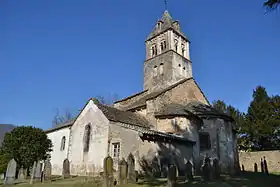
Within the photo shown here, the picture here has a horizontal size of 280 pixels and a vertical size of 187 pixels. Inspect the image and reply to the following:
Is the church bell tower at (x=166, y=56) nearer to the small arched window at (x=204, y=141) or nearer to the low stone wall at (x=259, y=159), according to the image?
the small arched window at (x=204, y=141)

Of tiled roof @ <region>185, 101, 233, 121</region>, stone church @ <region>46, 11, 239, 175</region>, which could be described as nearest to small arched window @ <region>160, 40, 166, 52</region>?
stone church @ <region>46, 11, 239, 175</region>

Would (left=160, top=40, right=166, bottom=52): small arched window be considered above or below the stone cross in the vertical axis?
above

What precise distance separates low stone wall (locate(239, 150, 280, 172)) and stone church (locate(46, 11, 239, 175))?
9476 millimetres

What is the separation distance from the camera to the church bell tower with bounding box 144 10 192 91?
3134 cm

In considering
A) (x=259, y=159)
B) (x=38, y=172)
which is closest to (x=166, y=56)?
(x=259, y=159)

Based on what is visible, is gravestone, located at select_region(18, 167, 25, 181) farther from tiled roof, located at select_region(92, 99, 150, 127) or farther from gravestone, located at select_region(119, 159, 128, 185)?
gravestone, located at select_region(119, 159, 128, 185)

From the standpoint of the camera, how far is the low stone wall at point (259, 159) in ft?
102

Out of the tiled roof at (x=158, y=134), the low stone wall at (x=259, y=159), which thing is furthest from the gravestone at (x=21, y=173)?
the low stone wall at (x=259, y=159)

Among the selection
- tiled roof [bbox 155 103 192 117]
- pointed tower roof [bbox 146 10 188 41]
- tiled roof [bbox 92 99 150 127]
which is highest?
pointed tower roof [bbox 146 10 188 41]

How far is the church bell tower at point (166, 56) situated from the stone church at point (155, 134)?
0.29 m

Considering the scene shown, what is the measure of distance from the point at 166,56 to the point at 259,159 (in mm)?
18244

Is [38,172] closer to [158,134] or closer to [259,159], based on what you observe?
[158,134]

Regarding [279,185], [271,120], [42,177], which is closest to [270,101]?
[271,120]

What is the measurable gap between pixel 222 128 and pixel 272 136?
72.8 ft
